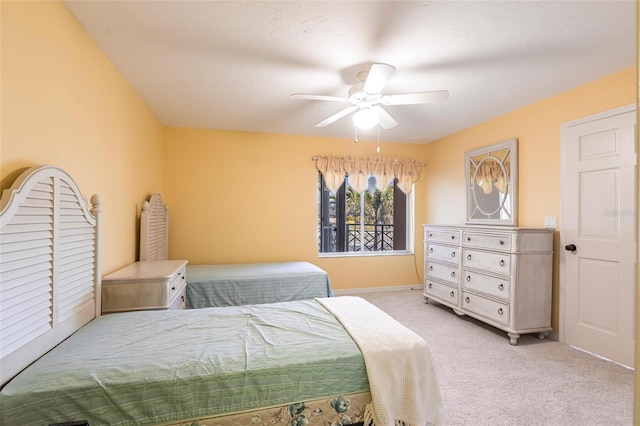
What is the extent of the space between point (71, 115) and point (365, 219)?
3942 millimetres

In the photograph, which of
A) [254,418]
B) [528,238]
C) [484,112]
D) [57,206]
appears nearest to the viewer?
[254,418]

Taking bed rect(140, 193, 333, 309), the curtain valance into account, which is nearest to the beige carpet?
bed rect(140, 193, 333, 309)

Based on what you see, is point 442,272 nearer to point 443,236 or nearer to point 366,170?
point 443,236

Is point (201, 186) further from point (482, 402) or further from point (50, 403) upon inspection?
point (482, 402)

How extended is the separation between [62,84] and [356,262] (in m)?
3.88

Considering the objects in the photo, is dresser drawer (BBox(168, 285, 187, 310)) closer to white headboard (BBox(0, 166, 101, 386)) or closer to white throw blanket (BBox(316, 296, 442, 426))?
white headboard (BBox(0, 166, 101, 386))

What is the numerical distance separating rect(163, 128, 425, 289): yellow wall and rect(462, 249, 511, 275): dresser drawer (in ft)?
5.29

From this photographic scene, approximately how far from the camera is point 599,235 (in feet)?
8.33

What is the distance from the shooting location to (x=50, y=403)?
1096 mm

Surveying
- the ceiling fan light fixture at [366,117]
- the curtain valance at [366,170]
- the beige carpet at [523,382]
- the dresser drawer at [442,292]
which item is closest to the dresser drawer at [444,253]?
the dresser drawer at [442,292]

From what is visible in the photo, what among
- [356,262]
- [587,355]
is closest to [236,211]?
[356,262]

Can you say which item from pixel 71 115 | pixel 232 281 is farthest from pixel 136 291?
pixel 71 115

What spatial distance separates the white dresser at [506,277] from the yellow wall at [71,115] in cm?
350

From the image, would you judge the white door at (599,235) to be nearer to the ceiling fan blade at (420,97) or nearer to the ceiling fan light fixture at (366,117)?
the ceiling fan blade at (420,97)
